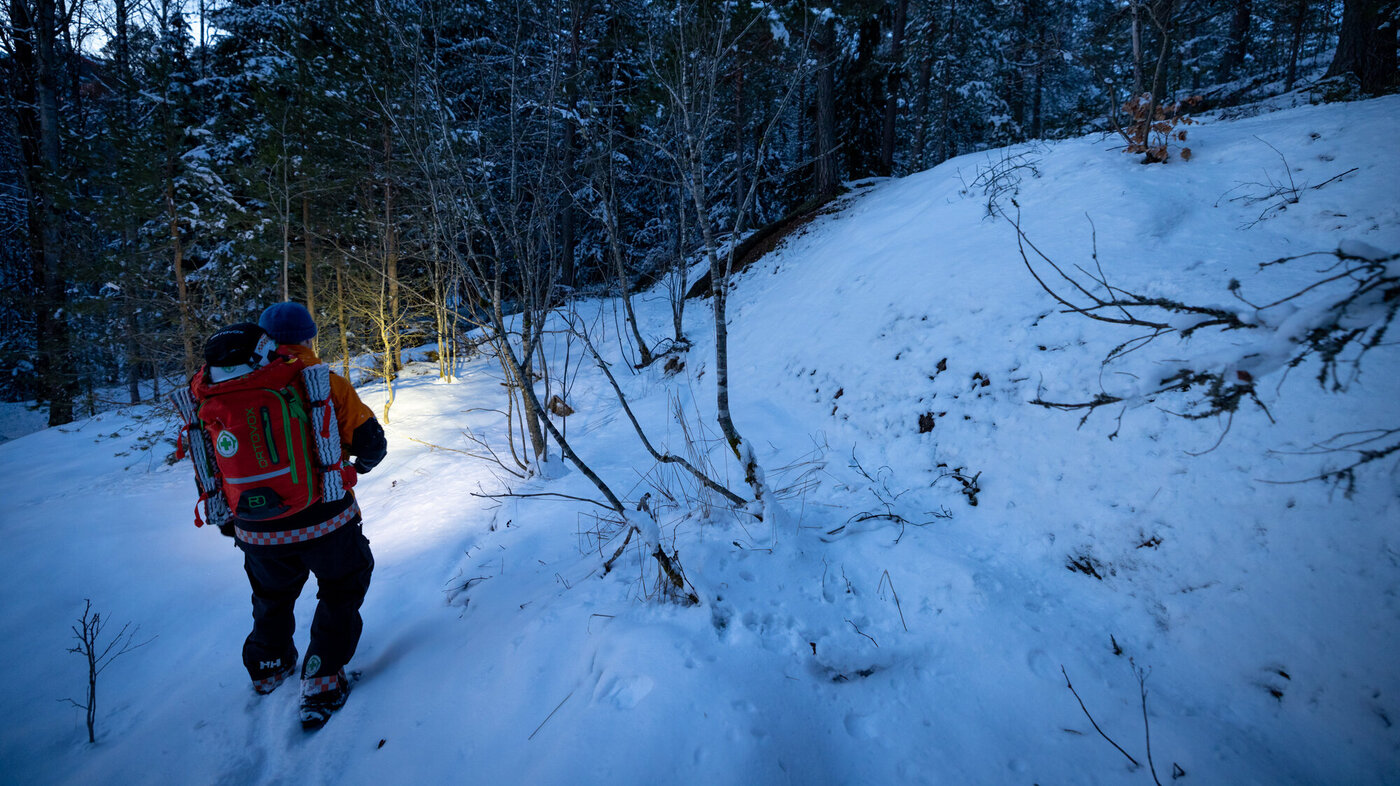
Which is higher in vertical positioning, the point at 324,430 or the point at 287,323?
the point at 287,323

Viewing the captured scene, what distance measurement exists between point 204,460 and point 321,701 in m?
1.26

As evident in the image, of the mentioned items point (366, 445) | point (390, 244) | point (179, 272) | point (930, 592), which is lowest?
point (930, 592)

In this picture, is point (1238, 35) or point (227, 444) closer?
point (227, 444)

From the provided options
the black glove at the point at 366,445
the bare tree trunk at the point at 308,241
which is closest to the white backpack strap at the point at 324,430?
the black glove at the point at 366,445

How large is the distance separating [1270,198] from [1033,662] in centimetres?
392

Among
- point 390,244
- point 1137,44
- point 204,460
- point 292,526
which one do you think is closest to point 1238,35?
point 1137,44

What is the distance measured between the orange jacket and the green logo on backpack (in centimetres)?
38

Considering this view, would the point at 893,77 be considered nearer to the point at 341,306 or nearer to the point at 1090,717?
the point at 341,306

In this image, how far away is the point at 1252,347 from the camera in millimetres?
1070

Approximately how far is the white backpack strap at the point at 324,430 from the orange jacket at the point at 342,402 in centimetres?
10

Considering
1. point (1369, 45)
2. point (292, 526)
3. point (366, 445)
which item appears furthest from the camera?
point (1369, 45)

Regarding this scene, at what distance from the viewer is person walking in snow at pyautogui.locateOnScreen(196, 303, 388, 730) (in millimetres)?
2070

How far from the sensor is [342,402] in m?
2.37

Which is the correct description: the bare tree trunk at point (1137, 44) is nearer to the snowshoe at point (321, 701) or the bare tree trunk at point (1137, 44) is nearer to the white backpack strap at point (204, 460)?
the white backpack strap at point (204, 460)
